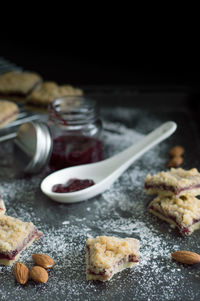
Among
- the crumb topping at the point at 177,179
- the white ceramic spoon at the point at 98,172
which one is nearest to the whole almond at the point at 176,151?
the white ceramic spoon at the point at 98,172

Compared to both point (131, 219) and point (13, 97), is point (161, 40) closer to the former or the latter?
point (13, 97)

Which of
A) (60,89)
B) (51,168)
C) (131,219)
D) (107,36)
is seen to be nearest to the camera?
(131,219)

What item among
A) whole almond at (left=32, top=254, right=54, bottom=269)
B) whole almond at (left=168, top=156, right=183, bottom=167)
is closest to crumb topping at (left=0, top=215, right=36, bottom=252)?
whole almond at (left=32, top=254, right=54, bottom=269)

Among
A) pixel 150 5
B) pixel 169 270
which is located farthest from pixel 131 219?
pixel 150 5

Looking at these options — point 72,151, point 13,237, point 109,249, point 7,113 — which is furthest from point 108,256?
point 7,113

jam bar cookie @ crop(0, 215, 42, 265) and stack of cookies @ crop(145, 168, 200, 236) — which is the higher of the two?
stack of cookies @ crop(145, 168, 200, 236)

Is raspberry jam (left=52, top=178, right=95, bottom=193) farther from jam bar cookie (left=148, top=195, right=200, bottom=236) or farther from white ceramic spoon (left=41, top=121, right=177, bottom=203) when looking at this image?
jam bar cookie (left=148, top=195, right=200, bottom=236)

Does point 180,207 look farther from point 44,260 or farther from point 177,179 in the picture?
point 44,260
